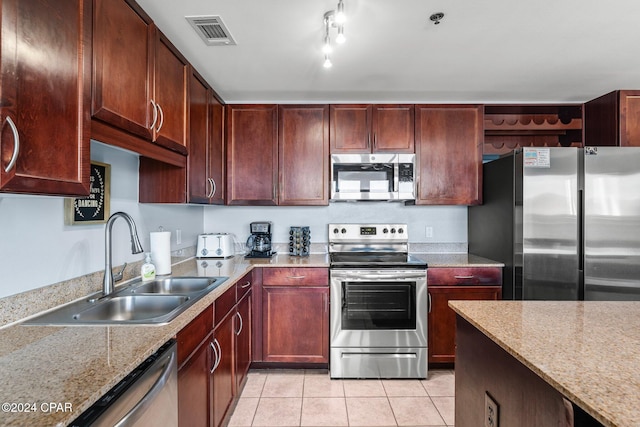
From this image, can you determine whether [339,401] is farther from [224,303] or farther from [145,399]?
[145,399]

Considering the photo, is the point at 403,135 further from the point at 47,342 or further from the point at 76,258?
the point at 47,342

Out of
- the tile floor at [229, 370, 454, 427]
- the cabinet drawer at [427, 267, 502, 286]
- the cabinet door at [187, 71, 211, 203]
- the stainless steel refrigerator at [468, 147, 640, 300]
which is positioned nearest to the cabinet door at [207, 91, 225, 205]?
the cabinet door at [187, 71, 211, 203]

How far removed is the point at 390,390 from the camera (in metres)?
2.37

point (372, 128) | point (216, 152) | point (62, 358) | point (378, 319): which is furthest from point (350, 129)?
point (62, 358)

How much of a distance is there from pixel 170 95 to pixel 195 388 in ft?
4.91

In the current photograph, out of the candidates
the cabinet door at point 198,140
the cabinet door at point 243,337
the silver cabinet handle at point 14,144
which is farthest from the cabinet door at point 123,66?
the cabinet door at point 243,337

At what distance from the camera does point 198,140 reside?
2.25 m

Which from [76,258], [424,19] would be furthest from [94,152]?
[424,19]

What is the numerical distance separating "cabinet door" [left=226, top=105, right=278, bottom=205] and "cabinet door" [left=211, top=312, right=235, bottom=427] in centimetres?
123

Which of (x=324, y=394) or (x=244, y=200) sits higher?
(x=244, y=200)

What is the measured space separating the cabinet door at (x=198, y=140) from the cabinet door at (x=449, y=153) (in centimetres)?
177

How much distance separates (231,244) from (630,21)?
307cm

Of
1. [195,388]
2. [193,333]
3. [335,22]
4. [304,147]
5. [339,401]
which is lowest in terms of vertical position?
[339,401]

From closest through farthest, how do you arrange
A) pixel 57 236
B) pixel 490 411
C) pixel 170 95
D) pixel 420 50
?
pixel 490 411 → pixel 57 236 → pixel 170 95 → pixel 420 50
